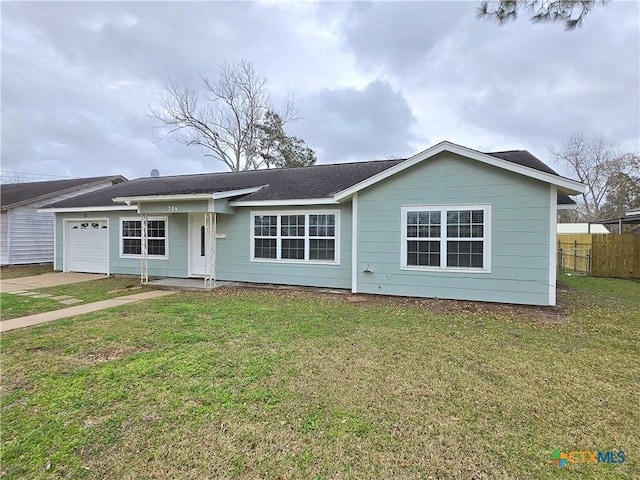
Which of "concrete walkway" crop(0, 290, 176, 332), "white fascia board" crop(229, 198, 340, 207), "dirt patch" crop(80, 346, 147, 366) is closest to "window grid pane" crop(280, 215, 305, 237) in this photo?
"white fascia board" crop(229, 198, 340, 207)

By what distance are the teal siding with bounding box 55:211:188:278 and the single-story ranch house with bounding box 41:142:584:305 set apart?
1.6 inches

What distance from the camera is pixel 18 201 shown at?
52.9ft

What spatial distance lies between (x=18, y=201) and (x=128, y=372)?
17.9 meters

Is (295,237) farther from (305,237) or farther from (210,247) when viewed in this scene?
(210,247)

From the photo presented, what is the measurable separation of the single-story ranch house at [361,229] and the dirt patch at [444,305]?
0.19m

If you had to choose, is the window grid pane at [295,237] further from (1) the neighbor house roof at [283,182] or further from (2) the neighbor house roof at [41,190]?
(2) the neighbor house roof at [41,190]

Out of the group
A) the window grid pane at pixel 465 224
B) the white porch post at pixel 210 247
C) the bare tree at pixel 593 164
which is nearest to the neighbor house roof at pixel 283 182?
the white porch post at pixel 210 247

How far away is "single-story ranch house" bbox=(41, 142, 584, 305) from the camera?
24.8ft

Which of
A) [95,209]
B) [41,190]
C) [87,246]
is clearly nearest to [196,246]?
[95,209]

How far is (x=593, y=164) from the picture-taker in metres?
30.5

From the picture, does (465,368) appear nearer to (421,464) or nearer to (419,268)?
(421,464)

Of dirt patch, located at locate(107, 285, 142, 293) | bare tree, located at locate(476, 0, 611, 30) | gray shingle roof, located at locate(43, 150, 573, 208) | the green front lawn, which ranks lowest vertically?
the green front lawn

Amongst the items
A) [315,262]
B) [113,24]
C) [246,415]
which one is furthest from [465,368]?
[113,24]

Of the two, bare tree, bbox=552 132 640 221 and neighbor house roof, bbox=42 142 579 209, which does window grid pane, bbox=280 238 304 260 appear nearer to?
neighbor house roof, bbox=42 142 579 209
